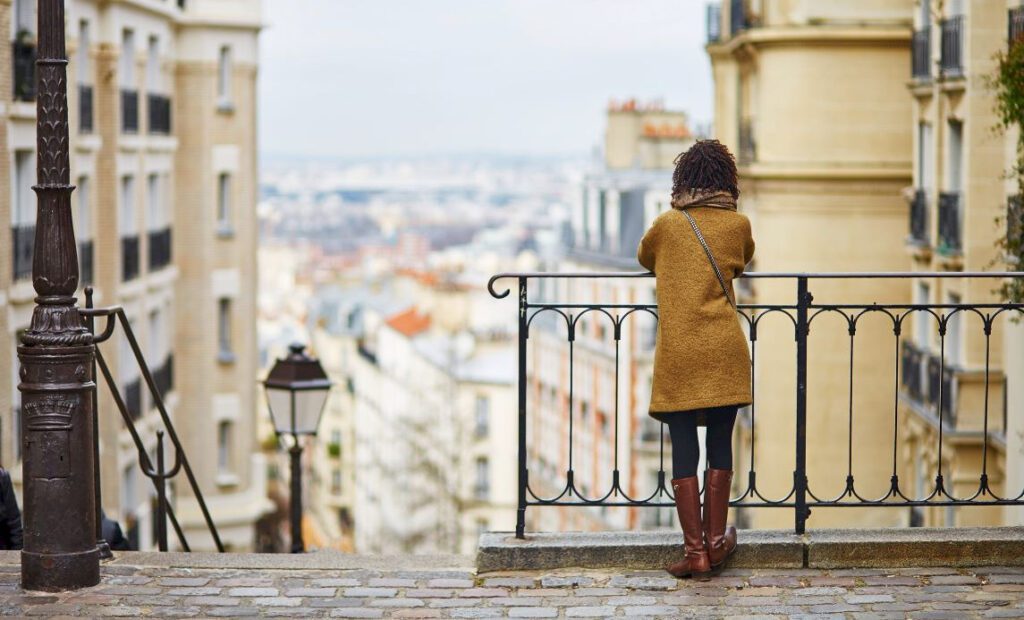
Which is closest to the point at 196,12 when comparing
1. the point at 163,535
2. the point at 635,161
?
the point at 635,161

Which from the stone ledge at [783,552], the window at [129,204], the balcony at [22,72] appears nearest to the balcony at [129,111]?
the window at [129,204]

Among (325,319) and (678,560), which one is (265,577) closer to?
(678,560)

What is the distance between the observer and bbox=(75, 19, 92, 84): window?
30.8 meters

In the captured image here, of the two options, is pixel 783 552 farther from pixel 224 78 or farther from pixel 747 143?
pixel 224 78

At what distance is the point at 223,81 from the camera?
39.1 m

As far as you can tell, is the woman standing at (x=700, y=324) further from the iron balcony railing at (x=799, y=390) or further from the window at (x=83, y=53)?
the window at (x=83, y=53)

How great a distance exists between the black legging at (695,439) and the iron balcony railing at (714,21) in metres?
30.0

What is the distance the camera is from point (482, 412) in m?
75.6

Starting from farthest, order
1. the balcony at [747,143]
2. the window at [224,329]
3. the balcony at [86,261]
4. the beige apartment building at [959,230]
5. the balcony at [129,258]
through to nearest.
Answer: the window at [224,329]
the balcony at [747,143]
the balcony at [129,258]
the balcony at [86,261]
the beige apartment building at [959,230]

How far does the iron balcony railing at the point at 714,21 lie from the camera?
38.6 m

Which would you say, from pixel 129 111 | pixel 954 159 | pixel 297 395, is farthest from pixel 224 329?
pixel 297 395

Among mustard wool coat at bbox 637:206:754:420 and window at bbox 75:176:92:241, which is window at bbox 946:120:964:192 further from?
mustard wool coat at bbox 637:206:754:420

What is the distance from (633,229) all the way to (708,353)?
47764 millimetres

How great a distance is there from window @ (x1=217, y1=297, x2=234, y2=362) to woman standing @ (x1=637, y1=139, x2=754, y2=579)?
103 ft
